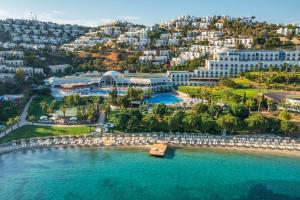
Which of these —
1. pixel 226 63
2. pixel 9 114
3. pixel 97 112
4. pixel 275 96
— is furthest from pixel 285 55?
pixel 9 114

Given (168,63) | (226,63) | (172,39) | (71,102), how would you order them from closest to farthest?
(71,102) < (226,63) < (168,63) < (172,39)

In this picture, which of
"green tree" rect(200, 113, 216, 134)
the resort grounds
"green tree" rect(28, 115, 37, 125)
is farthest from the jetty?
"green tree" rect(28, 115, 37, 125)

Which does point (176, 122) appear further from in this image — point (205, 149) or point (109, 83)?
point (109, 83)

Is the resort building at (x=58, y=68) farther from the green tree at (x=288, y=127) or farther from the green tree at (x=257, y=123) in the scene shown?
the green tree at (x=288, y=127)

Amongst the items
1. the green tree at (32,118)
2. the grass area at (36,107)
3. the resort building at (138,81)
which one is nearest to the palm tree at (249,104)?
the resort building at (138,81)

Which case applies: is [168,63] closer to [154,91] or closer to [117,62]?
[117,62]
